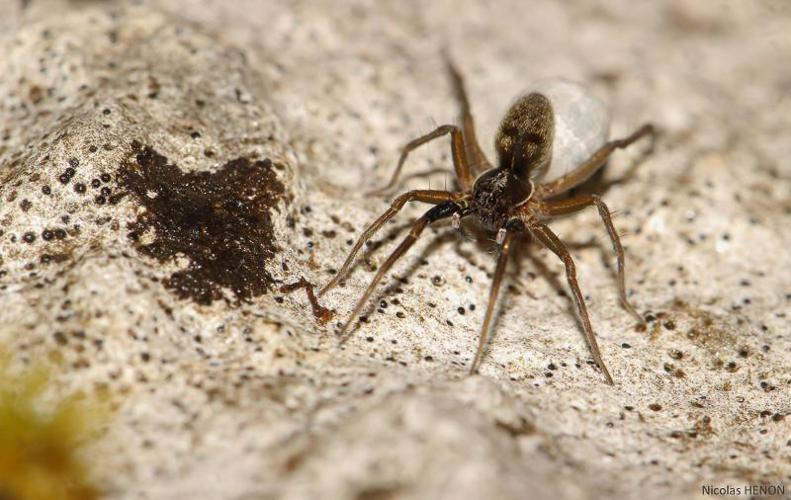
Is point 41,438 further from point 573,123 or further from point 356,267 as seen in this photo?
point 573,123

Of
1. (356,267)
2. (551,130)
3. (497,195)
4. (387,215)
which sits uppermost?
(551,130)

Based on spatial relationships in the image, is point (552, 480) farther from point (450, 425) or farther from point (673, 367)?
point (673, 367)

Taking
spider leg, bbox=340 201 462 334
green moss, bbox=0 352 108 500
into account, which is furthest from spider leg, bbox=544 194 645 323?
green moss, bbox=0 352 108 500

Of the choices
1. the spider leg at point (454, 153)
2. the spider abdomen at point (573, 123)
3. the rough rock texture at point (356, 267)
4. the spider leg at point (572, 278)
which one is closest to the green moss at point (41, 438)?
the rough rock texture at point (356, 267)

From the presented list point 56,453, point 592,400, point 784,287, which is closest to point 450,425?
point 592,400

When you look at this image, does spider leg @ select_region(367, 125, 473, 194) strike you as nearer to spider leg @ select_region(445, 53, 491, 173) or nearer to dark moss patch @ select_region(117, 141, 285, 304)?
spider leg @ select_region(445, 53, 491, 173)

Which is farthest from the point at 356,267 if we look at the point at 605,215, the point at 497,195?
the point at 605,215
